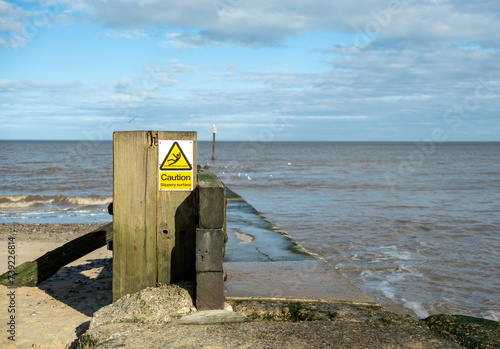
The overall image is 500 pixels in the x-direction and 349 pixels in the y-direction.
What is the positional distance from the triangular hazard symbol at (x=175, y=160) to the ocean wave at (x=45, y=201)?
14836 mm

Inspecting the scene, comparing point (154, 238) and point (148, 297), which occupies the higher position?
point (154, 238)

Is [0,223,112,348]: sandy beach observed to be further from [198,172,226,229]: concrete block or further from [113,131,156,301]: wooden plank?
[198,172,226,229]: concrete block

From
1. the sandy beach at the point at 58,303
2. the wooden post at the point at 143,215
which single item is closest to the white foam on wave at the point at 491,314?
the wooden post at the point at 143,215

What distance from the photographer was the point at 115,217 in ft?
14.1

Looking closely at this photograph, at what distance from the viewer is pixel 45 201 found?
19109mm

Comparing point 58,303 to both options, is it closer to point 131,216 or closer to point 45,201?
point 131,216

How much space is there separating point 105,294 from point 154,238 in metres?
1.78

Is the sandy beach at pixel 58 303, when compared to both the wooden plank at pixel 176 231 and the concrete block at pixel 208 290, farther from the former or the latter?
the concrete block at pixel 208 290

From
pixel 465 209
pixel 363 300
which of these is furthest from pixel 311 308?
pixel 465 209

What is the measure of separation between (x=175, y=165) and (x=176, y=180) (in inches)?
5.7

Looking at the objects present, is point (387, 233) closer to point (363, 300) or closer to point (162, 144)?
point (363, 300)

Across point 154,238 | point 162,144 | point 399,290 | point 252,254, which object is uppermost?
point 162,144

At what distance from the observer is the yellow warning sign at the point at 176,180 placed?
14.3 ft

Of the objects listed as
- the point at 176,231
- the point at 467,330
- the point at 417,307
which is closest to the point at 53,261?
the point at 176,231
